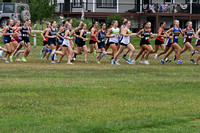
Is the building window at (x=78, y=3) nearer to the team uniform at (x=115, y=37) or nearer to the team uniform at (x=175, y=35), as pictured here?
the team uniform at (x=175, y=35)

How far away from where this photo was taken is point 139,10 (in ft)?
200

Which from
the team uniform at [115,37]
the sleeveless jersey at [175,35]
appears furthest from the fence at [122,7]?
the team uniform at [115,37]

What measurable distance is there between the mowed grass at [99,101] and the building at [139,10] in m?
38.4

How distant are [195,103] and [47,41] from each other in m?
14.9

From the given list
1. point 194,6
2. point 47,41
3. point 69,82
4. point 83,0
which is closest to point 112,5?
point 83,0

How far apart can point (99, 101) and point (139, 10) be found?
48.8 meters

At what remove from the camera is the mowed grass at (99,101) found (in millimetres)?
9844

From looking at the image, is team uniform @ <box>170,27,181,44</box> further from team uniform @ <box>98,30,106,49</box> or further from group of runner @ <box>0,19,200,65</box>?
team uniform @ <box>98,30,106,49</box>

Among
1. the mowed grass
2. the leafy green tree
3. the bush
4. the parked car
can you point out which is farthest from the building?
the mowed grass

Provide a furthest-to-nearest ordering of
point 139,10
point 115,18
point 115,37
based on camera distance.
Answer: point 139,10
point 115,18
point 115,37

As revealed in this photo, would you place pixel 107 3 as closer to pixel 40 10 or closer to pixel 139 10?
pixel 139 10

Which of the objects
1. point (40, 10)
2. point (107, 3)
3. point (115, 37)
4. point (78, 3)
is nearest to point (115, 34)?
point (115, 37)

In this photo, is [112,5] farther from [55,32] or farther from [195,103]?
[195,103]

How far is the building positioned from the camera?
5788 centimetres
